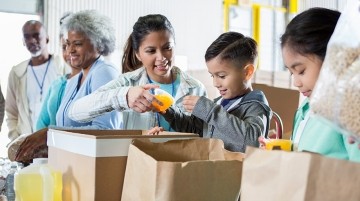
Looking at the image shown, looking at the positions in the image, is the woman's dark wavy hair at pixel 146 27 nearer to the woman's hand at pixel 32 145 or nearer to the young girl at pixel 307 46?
the woman's hand at pixel 32 145

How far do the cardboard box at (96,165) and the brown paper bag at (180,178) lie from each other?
0.15 feet

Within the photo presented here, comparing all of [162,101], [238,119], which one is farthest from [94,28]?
[238,119]

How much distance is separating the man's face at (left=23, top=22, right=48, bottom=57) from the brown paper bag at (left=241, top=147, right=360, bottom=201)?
274 cm

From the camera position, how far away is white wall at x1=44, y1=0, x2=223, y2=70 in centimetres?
347

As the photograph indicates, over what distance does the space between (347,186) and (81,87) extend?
163 centimetres

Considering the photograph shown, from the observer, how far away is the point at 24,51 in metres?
3.24

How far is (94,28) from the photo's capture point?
2.16 m

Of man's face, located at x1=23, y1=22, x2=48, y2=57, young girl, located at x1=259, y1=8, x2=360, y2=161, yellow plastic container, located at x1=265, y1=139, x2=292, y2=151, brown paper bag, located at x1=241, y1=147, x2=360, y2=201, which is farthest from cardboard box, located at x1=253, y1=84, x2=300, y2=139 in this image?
brown paper bag, located at x1=241, y1=147, x2=360, y2=201

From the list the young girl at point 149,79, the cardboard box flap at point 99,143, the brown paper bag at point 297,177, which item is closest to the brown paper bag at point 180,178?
the cardboard box flap at point 99,143

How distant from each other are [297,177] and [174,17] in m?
3.55

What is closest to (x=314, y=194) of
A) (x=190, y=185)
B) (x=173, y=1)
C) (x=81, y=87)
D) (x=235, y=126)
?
(x=190, y=185)

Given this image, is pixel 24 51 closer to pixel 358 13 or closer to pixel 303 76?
pixel 303 76

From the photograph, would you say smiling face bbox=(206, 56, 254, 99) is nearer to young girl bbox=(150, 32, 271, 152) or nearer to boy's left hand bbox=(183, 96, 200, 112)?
young girl bbox=(150, 32, 271, 152)

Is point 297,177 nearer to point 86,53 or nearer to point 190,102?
point 190,102
